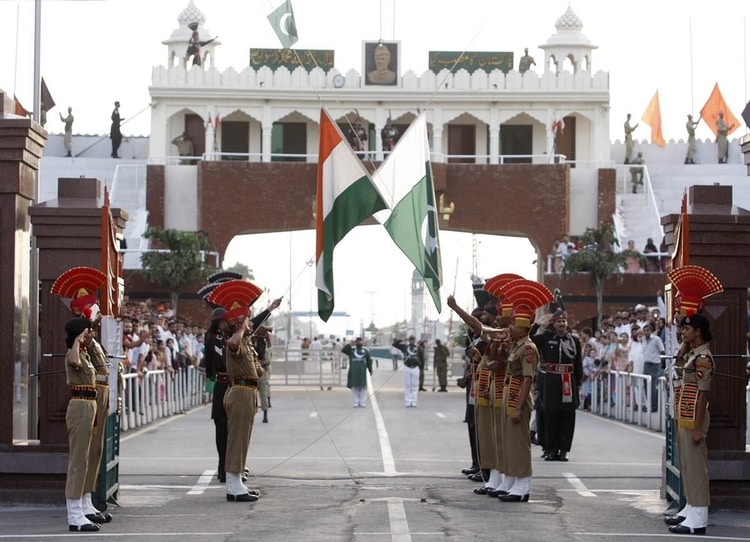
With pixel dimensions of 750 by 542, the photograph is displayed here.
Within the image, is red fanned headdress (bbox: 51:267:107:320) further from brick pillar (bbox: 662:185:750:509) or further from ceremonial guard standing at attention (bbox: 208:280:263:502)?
brick pillar (bbox: 662:185:750:509)

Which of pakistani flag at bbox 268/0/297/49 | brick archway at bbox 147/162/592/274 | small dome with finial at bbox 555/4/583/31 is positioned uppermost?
small dome with finial at bbox 555/4/583/31

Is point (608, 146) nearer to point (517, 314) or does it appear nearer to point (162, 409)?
point (162, 409)

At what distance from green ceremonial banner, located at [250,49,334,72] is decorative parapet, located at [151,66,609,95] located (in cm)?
42

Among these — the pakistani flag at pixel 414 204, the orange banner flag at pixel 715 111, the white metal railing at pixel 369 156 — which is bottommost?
the pakistani flag at pixel 414 204

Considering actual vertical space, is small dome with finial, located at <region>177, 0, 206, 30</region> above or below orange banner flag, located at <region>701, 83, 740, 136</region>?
above

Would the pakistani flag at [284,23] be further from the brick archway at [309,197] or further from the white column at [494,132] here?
the white column at [494,132]

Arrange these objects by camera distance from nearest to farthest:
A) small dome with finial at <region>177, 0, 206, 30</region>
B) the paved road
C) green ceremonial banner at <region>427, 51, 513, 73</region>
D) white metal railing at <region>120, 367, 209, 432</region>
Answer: the paved road, white metal railing at <region>120, 367, 209, 432</region>, green ceremonial banner at <region>427, 51, 513, 73</region>, small dome with finial at <region>177, 0, 206, 30</region>

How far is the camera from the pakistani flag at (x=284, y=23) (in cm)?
1784

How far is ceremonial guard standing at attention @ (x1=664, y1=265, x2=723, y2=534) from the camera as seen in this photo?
1323 centimetres

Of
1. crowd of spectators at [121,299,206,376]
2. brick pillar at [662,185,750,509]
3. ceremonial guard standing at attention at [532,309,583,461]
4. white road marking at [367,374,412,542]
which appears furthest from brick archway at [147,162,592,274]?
brick pillar at [662,185,750,509]

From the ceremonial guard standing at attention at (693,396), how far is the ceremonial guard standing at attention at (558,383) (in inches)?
258

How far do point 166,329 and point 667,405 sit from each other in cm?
2191

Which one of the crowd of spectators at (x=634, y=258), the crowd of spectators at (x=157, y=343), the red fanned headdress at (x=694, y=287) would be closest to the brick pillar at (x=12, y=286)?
the red fanned headdress at (x=694, y=287)

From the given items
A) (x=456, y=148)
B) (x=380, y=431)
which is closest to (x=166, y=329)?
(x=380, y=431)
